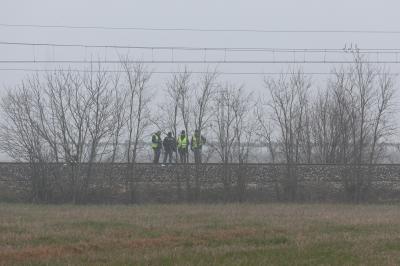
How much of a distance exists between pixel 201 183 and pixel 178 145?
6.62 ft

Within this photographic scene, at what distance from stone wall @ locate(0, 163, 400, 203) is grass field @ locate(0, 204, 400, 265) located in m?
9.22

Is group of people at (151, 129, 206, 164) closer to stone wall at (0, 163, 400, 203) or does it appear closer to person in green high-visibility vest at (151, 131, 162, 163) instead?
person in green high-visibility vest at (151, 131, 162, 163)

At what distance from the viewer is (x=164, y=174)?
27.7 meters

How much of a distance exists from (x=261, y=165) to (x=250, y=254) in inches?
688

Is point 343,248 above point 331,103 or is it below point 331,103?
below

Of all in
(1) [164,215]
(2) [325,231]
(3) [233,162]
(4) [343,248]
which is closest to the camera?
(4) [343,248]

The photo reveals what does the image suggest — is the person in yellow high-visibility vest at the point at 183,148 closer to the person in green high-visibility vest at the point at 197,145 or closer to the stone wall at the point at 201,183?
the person in green high-visibility vest at the point at 197,145

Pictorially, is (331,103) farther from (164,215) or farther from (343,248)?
(343,248)

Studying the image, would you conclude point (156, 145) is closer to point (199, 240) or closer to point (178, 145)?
point (178, 145)

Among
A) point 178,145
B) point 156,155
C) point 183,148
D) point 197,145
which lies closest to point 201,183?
point 197,145

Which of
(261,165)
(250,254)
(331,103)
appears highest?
(331,103)

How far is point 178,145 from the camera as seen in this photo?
28.7m

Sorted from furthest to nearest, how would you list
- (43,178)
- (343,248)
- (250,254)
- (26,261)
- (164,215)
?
1. (43,178)
2. (164,215)
3. (343,248)
4. (250,254)
5. (26,261)

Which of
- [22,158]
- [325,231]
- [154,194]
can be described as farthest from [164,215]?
[22,158]
